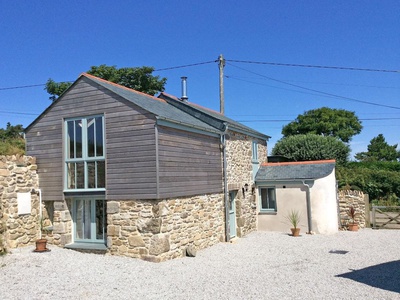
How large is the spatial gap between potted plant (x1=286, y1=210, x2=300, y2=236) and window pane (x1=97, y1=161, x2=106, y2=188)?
8233mm

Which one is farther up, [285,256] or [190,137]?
[190,137]

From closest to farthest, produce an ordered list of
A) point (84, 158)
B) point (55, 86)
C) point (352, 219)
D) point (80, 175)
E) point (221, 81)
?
point (84, 158)
point (80, 175)
point (352, 219)
point (221, 81)
point (55, 86)

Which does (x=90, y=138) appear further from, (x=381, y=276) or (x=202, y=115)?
(x=381, y=276)

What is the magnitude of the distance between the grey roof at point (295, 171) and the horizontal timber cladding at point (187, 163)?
378 centimetres

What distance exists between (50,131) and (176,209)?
5.17 metres

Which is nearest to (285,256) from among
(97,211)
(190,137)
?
(190,137)

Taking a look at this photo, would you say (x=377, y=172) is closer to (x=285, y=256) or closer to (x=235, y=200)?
(x=235, y=200)

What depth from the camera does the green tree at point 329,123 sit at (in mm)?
41250

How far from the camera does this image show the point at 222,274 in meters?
9.08

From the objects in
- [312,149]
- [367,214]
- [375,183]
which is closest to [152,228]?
[367,214]

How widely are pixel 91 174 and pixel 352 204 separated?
1184 cm

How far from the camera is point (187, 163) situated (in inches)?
469

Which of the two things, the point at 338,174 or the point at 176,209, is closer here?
the point at 176,209

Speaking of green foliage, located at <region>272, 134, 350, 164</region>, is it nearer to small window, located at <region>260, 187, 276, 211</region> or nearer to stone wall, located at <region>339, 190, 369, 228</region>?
stone wall, located at <region>339, 190, 369, 228</region>
